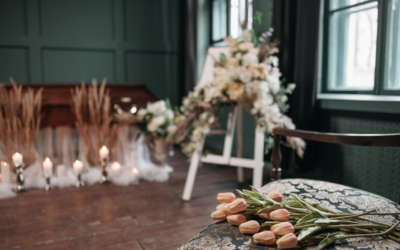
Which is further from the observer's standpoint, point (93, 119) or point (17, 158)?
point (93, 119)

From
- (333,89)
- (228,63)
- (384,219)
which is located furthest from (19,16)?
(384,219)

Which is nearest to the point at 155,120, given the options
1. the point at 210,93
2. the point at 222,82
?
the point at 210,93

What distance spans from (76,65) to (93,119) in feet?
7.25

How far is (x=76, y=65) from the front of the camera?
4613mm

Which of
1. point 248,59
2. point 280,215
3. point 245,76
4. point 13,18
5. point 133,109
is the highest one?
point 13,18

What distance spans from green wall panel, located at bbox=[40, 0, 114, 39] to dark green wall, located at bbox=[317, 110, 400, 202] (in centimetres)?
358

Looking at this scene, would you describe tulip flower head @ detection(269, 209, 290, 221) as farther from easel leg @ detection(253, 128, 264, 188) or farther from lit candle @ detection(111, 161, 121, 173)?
lit candle @ detection(111, 161, 121, 173)

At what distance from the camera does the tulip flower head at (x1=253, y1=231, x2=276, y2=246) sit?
778 mm

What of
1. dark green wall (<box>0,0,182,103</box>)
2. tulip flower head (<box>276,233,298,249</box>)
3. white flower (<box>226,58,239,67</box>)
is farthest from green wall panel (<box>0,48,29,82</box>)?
tulip flower head (<box>276,233,298,249</box>)

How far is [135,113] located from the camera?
2918 millimetres

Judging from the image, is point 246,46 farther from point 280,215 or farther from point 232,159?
point 280,215

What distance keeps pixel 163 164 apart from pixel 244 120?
3.04 feet

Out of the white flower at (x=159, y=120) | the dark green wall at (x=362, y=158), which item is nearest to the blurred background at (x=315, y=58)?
the dark green wall at (x=362, y=158)

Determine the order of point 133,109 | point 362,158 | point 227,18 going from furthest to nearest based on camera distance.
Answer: point 227,18
point 133,109
point 362,158
